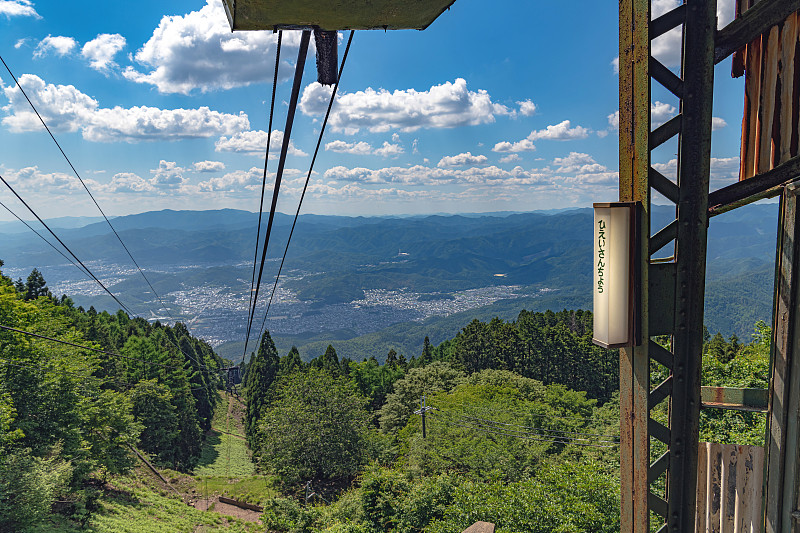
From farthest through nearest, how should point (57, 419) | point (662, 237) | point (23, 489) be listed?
point (57, 419) < point (23, 489) < point (662, 237)

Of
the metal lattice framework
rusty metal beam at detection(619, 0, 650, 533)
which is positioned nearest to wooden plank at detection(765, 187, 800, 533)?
the metal lattice framework

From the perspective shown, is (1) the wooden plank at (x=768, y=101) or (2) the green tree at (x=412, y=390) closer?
(1) the wooden plank at (x=768, y=101)

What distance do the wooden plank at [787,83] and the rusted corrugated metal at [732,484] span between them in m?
1.79

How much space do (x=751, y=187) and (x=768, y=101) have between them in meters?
0.62

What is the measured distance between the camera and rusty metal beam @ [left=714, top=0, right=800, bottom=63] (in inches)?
104

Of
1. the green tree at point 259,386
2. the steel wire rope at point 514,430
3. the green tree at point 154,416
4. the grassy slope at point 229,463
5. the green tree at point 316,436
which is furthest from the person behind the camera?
the green tree at point 259,386

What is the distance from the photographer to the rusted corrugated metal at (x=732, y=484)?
8.96 feet

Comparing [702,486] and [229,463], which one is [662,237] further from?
[229,463]

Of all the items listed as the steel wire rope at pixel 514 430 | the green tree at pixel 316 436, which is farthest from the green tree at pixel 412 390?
the steel wire rope at pixel 514 430

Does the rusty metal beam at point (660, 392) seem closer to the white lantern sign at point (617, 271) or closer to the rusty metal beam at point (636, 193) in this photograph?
the rusty metal beam at point (636, 193)

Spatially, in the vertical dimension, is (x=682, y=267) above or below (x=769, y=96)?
below

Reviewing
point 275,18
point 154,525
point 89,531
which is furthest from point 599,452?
point 275,18

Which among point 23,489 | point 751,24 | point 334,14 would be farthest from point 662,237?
point 23,489

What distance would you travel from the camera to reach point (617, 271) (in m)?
2.63
